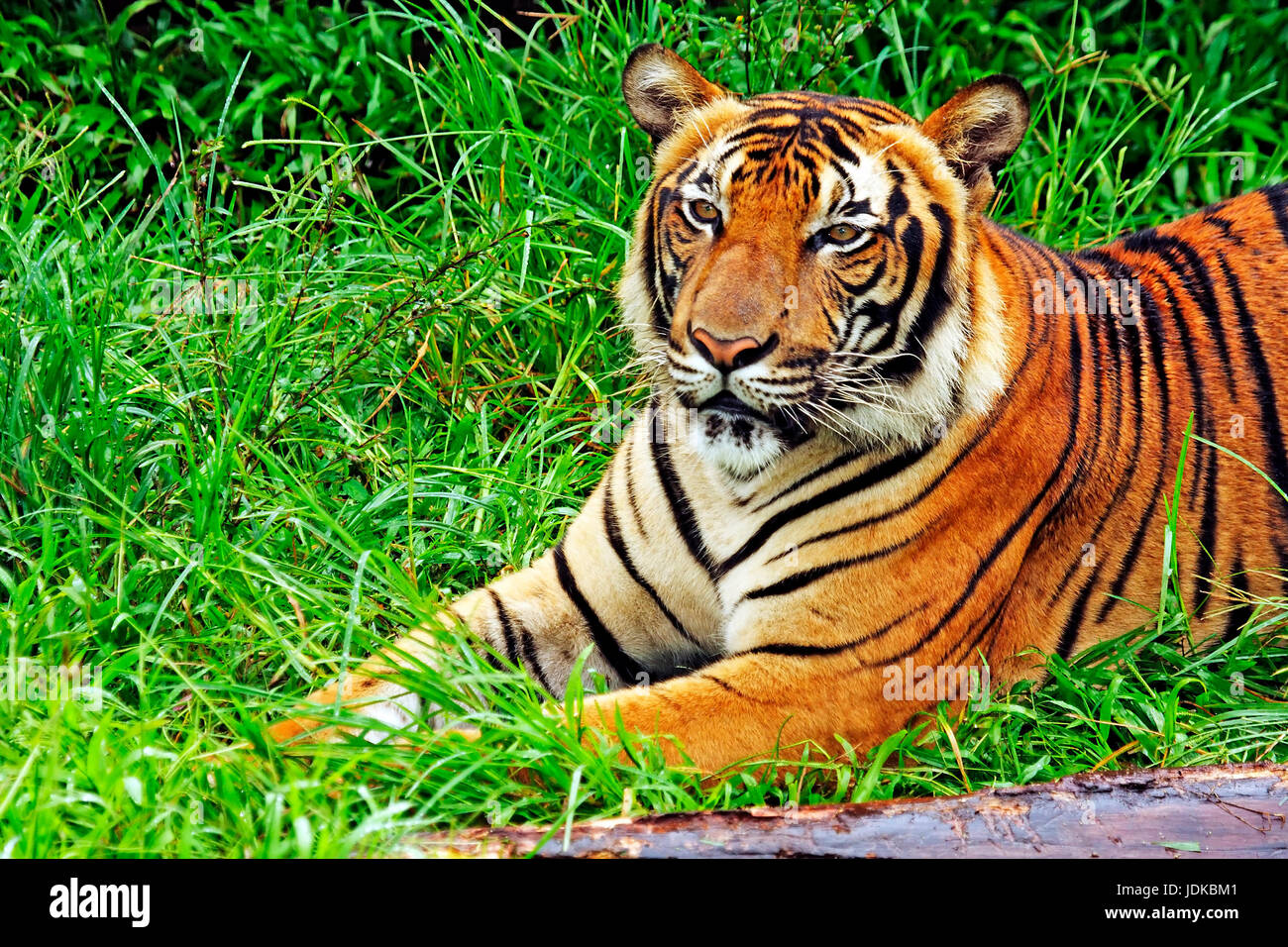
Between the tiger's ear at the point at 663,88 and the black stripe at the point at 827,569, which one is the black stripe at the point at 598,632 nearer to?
the black stripe at the point at 827,569

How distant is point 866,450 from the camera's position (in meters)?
3.08

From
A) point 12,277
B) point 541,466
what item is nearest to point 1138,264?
point 541,466

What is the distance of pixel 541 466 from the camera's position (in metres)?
4.10

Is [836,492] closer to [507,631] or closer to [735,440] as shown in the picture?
[735,440]

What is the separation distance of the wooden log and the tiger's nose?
90 cm

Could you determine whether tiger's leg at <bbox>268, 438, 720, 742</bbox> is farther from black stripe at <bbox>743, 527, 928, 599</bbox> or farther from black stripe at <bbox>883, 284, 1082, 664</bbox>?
black stripe at <bbox>883, 284, 1082, 664</bbox>

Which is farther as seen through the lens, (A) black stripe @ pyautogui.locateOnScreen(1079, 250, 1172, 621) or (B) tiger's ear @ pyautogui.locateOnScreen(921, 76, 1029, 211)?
(A) black stripe @ pyautogui.locateOnScreen(1079, 250, 1172, 621)

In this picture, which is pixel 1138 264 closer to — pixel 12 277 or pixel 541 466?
pixel 541 466

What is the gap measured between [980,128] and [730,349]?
0.82 m

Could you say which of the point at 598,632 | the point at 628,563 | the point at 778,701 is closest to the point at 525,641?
the point at 598,632

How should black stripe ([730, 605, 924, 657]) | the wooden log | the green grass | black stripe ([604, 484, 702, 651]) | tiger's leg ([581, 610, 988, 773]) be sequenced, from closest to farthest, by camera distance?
the wooden log → the green grass → tiger's leg ([581, 610, 988, 773]) → black stripe ([730, 605, 924, 657]) → black stripe ([604, 484, 702, 651])

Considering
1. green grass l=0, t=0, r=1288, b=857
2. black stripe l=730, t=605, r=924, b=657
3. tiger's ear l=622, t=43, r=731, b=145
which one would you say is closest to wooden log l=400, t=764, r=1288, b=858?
green grass l=0, t=0, r=1288, b=857

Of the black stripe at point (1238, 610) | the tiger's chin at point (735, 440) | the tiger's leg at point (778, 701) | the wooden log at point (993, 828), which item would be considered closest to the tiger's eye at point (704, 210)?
the tiger's chin at point (735, 440)

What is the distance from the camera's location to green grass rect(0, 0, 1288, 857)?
2713mm
